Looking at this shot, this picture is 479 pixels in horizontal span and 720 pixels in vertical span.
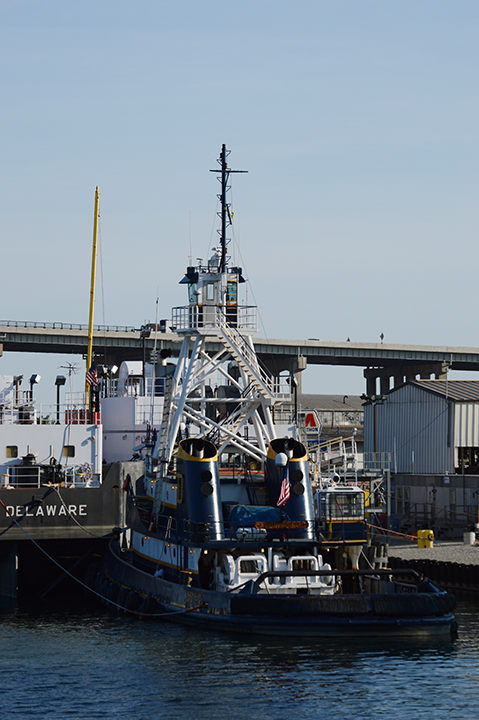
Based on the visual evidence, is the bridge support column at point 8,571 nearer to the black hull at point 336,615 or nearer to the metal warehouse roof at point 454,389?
the black hull at point 336,615

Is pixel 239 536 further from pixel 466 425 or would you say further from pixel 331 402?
pixel 331 402

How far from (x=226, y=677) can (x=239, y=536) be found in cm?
627

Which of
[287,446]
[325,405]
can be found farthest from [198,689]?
[325,405]

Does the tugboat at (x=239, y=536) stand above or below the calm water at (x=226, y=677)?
above

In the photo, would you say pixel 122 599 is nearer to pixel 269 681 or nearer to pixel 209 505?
pixel 209 505

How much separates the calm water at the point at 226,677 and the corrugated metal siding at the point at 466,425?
29.5 meters

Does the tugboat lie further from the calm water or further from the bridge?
the bridge

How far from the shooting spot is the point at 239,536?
29.4 metres

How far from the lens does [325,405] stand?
16850 centimetres

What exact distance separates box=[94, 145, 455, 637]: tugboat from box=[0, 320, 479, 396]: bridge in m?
71.0

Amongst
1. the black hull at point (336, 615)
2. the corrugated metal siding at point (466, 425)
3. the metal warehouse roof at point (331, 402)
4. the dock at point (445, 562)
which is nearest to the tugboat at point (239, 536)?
the black hull at point (336, 615)

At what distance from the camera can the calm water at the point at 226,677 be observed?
2125 cm

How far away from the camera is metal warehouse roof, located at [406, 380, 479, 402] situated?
2308 inches

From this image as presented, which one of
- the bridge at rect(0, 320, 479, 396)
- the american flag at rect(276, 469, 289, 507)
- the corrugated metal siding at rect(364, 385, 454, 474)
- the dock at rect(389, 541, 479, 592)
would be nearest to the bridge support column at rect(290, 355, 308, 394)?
the bridge at rect(0, 320, 479, 396)
